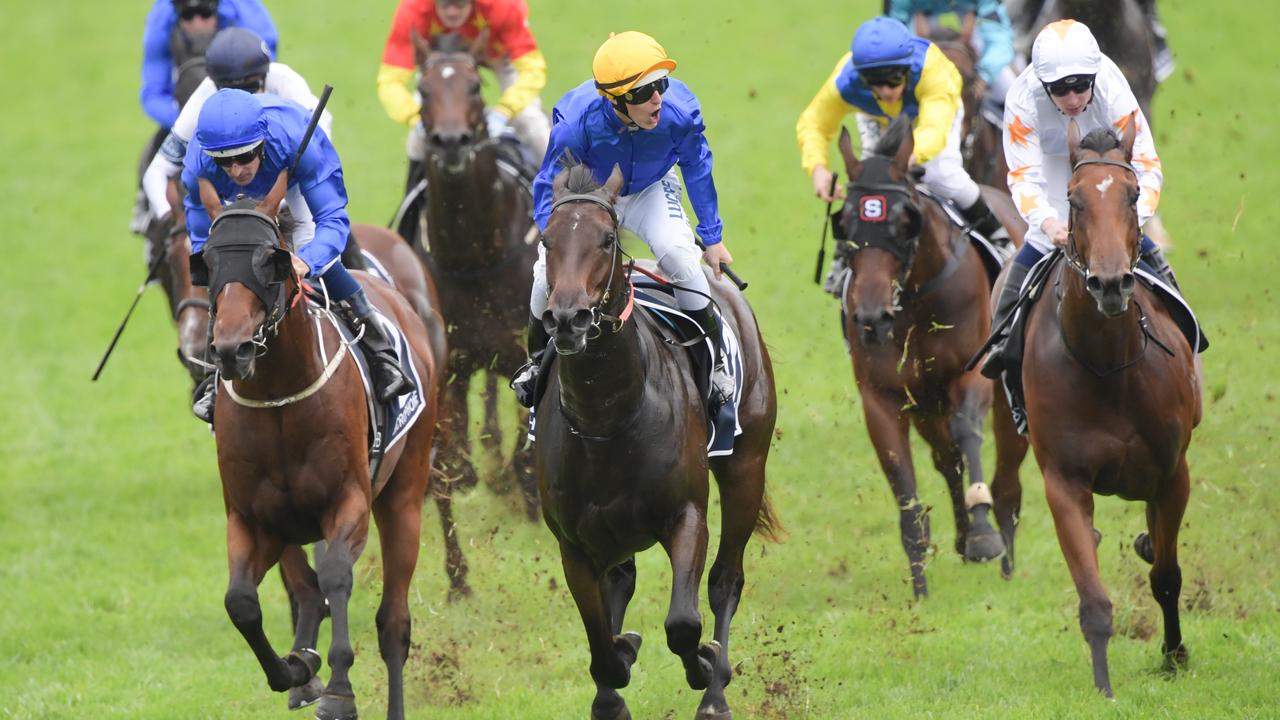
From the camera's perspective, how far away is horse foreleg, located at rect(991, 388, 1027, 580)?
9074 mm

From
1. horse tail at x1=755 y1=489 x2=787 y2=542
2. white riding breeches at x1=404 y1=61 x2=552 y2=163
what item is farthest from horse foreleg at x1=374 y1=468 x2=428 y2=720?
white riding breeches at x1=404 y1=61 x2=552 y2=163

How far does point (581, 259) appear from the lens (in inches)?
230

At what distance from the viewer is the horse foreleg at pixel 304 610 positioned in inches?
281

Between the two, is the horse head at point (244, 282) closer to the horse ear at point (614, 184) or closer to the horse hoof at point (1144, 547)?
the horse ear at point (614, 184)

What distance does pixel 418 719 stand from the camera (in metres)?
7.55

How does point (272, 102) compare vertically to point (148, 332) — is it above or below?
above

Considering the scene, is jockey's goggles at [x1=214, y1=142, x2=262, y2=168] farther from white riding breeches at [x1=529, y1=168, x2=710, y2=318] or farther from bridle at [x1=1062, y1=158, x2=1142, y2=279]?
bridle at [x1=1062, y1=158, x2=1142, y2=279]

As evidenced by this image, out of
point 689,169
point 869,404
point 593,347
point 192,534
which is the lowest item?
point 192,534

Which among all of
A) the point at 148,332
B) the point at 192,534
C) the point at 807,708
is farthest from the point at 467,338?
the point at 148,332

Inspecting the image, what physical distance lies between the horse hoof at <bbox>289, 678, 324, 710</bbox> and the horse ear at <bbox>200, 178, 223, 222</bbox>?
187 cm

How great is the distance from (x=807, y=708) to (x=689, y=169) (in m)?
2.22

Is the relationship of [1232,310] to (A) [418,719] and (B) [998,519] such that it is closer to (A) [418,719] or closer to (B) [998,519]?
(B) [998,519]

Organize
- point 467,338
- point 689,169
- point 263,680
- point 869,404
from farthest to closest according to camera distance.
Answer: point 467,338
point 869,404
point 263,680
point 689,169

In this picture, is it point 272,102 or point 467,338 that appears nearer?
point 272,102
